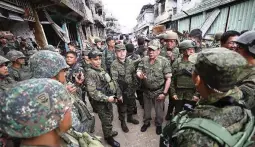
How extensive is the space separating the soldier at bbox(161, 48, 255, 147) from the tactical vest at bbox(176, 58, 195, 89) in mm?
2023

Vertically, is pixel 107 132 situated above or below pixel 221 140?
below

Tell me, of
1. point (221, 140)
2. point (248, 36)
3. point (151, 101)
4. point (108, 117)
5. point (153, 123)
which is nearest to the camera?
point (221, 140)

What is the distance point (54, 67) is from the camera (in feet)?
6.57

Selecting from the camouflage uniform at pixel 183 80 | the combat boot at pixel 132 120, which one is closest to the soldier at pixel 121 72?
the combat boot at pixel 132 120

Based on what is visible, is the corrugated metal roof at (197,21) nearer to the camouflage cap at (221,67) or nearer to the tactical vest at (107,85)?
the tactical vest at (107,85)

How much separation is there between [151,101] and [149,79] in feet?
2.17

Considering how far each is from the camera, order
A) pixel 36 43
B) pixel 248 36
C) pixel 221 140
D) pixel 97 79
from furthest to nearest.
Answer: pixel 36 43
pixel 97 79
pixel 248 36
pixel 221 140

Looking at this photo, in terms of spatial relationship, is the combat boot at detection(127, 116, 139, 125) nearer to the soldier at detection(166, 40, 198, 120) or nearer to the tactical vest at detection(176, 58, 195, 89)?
the soldier at detection(166, 40, 198, 120)

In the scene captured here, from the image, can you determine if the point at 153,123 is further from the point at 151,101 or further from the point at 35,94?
the point at 35,94

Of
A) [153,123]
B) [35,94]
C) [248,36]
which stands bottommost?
[153,123]

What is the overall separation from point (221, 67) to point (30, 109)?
1243 mm

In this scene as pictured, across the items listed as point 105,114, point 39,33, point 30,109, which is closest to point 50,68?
point 30,109

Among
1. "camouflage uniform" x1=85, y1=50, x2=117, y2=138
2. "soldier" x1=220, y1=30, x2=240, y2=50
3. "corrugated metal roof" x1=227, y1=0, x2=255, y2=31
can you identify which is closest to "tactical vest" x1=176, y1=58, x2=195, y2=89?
"soldier" x1=220, y1=30, x2=240, y2=50

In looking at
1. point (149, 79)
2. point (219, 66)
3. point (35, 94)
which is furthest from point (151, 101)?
point (35, 94)
